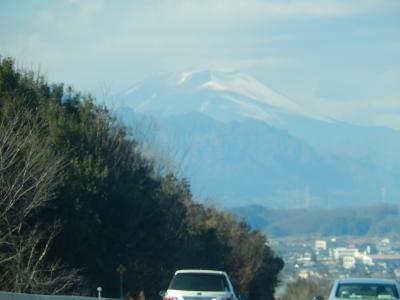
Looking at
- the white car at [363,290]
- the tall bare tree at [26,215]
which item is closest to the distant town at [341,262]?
the tall bare tree at [26,215]

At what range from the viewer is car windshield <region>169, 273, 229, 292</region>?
955 inches

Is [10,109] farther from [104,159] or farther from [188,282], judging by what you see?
[188,282]

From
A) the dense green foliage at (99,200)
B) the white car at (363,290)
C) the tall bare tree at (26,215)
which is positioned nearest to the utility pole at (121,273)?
the dense green foliage at (99,200)

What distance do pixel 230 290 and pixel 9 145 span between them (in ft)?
37.3

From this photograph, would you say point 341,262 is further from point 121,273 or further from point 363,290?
point 363,290

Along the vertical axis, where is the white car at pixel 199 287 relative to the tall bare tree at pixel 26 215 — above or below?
below

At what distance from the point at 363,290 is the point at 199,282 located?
4.65m

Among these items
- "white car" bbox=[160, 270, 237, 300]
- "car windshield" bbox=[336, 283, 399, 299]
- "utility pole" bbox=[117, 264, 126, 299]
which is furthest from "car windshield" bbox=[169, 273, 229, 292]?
"utility pole" bbox=[117, 264, 126, 299]

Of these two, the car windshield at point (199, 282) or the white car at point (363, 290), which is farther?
the car windshield at point (199, 282)

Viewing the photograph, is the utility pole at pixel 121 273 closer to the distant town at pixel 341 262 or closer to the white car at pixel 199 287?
the white car at pixel 199 287

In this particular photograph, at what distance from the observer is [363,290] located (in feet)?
69.8

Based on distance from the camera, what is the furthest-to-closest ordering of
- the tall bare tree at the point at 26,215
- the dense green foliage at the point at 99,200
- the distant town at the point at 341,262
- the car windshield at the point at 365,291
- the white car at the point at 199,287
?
the distant town at the point at 341,262
the dense green foliage at the point at 99,200
the tall bare tree at the point at 26,215
the white car at the point at 199,287
the car windshield at the point at 365,291

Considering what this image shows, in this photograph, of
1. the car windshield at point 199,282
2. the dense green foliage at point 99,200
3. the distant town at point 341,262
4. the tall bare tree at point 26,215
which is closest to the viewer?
the car windshield at point 199,282

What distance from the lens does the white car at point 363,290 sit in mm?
21125
